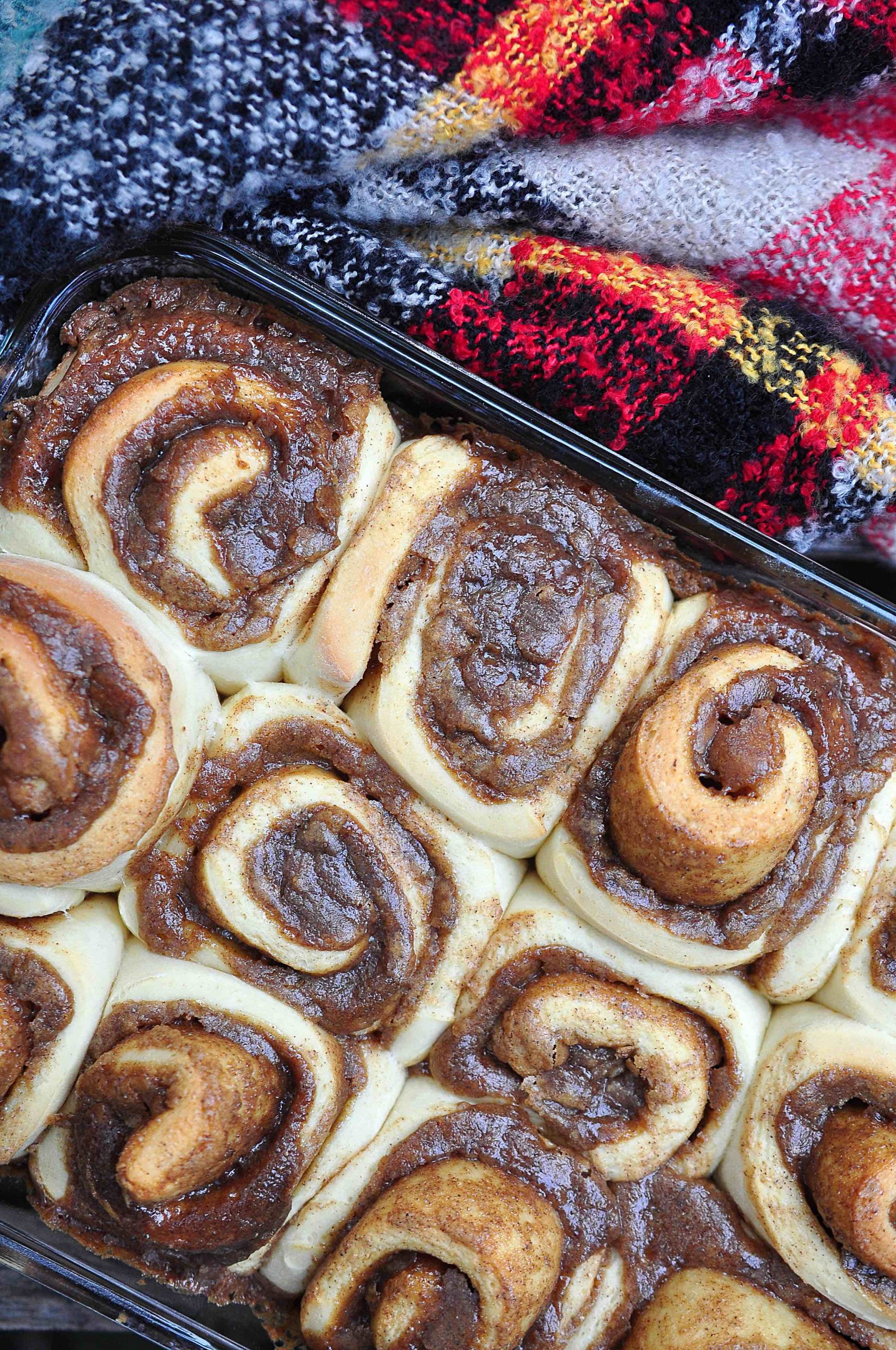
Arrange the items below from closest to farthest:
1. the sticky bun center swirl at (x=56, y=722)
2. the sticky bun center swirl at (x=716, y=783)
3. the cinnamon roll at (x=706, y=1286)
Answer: the sticky bun center swirl at (x=56, y=722)
the sticky bun center swirl at (x=716, y=783)
the cinnamon roll at (x=706, y=1286)

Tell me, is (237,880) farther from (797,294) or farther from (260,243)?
(797,294)

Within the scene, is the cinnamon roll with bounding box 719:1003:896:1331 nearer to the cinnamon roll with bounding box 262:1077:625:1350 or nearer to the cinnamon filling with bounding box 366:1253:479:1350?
the cinnamon roll with bounding box 262:1077:625:1350

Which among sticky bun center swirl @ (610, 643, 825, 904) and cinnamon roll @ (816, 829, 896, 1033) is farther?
cinnamon roll @ (816, 829, 896, 1033)

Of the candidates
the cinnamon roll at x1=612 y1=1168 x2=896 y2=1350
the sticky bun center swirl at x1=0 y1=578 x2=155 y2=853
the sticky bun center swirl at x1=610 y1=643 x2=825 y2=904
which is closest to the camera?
the sticky bun center swirl at x1=0 y1=578 x2=155 y2=853

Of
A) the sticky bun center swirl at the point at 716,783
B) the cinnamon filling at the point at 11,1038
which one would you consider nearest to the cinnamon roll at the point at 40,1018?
the cinnamon filling at the point at 11,1038

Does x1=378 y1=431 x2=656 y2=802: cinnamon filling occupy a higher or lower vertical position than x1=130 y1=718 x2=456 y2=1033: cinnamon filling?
higher

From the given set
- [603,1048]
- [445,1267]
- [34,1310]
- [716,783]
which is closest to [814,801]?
[716,783]

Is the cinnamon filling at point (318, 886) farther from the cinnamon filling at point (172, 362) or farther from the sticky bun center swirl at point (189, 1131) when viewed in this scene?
the cinnamon filling at point (172, 362)


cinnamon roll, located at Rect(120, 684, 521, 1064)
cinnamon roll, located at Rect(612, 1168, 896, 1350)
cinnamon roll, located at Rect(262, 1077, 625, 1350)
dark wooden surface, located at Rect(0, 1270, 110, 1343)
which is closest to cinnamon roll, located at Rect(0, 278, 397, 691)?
cinnamon roll, located at Rect(120, 684, 521, 1064)
